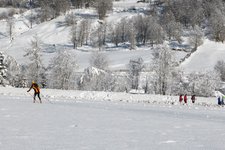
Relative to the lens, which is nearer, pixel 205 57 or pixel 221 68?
pixel 221 68

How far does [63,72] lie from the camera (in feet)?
222

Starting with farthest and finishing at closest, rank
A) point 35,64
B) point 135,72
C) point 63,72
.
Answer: point 135,72
point 63,72
point 35,64

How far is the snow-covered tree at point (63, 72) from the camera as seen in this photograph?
219 feet

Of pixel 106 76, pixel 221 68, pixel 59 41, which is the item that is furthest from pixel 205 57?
pixel 59 41

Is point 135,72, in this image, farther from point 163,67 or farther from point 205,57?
point 205,57

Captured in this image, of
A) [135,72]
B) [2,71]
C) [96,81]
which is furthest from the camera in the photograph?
[135,72]

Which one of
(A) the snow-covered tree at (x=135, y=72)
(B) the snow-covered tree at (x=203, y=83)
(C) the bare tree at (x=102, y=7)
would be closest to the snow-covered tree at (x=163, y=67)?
(A) the snow-covered tree at (x=135, y=72)

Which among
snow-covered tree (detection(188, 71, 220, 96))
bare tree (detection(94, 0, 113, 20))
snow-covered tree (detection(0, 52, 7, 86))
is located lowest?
snow-covered tree (detection(188, 71, 220, 96))

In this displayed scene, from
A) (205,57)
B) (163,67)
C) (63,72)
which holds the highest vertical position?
(205,57)

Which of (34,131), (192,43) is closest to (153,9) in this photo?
(192,43)

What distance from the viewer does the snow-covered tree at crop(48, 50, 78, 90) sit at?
6688 cm

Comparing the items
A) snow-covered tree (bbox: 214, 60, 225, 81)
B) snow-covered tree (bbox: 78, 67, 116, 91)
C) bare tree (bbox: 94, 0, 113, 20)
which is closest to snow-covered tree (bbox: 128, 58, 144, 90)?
snow-covered tree (bbox: 78, 67, 116, 91)

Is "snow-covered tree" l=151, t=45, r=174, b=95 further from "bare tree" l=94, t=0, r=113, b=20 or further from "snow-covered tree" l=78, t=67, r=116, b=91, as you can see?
"bare tree" l=94, t=0, r=113, b=20

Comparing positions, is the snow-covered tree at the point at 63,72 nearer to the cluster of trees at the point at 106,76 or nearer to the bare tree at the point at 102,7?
the cluster of trees at the point at 106,76
